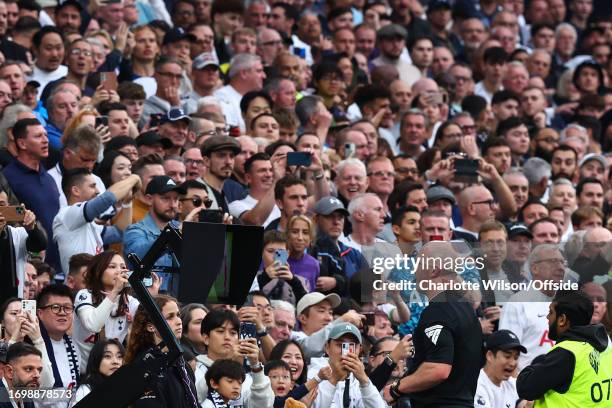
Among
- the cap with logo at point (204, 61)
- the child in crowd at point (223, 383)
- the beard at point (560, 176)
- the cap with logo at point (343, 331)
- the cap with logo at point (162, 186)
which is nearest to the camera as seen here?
the child in crowd at point (223, 383)

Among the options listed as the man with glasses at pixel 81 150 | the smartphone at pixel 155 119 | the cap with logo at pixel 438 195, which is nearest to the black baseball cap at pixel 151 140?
the smartphone at pixel 155 119

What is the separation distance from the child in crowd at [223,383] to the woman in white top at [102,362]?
664mm

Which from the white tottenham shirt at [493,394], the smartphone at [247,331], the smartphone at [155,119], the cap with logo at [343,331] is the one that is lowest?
the white tottenham shirt at [493,394]

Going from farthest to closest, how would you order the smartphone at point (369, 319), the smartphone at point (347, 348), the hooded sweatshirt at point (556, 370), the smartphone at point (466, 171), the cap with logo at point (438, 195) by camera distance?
the smartphone at point (466, 171)
the cap with logo at point (438, 195)
the smartphone at point (369, 319)
the smartphone at point (347, 348)
the hooded sweatshirt at point (556, 370)

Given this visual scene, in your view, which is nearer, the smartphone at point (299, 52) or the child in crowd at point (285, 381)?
the child in crowd at point (285, 381)

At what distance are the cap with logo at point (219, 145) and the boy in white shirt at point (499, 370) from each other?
2929 mm

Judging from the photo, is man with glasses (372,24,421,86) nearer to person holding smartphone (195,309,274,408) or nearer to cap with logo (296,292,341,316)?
cap with logo (296,292,341,316)

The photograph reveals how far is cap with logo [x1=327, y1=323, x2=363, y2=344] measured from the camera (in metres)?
11.2

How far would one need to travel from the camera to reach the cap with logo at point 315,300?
1230 centimetres

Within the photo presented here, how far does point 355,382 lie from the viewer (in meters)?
11.3

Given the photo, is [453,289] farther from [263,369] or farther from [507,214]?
[507,214]

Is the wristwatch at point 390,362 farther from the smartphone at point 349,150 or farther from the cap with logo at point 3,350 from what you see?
the smartphone at point 349,150

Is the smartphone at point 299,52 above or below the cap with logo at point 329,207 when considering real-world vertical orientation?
above

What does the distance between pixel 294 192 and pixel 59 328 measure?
3.23m
